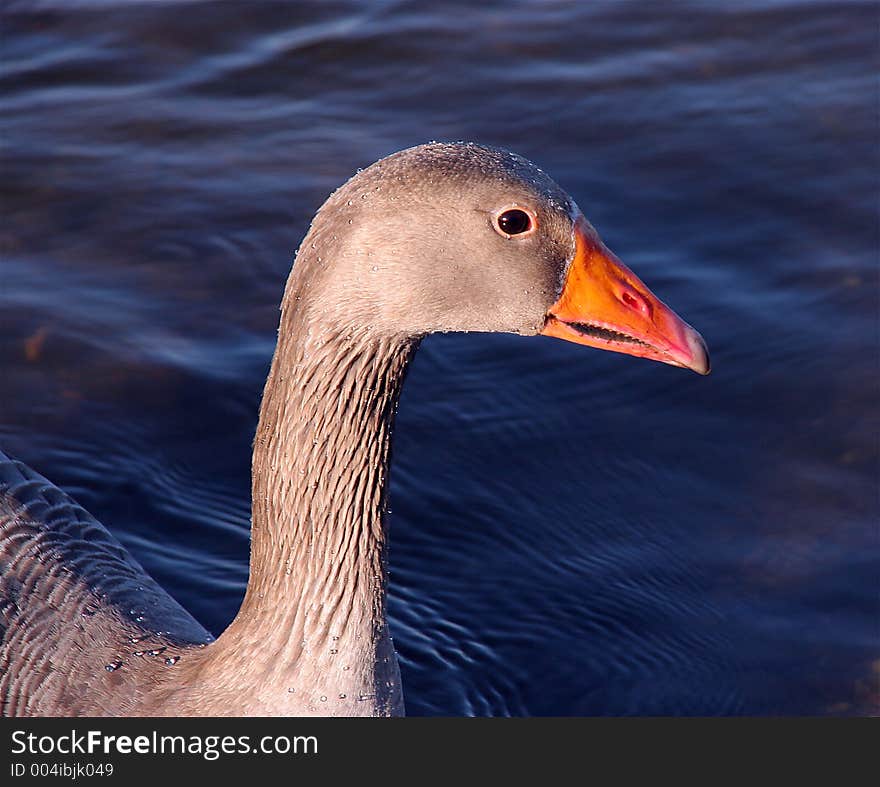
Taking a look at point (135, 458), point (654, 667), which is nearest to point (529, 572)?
point (654, 667)

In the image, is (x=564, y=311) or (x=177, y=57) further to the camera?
(x=177, y=57)

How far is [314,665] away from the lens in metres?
4.91

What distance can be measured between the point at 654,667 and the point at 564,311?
100 inches

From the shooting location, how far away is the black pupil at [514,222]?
15.1ft

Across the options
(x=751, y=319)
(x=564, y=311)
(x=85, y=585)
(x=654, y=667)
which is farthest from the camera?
(x=751, y=319)

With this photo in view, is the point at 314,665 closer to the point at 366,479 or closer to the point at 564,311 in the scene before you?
the point at 366,479

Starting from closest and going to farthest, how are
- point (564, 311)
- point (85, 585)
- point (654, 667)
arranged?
point (564, 311) → point (85, 585) → point (654, 667)

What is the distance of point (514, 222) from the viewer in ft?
15.3

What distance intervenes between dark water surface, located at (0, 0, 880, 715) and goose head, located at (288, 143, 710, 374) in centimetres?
222

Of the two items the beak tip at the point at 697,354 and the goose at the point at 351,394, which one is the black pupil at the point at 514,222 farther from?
the beak tip at the point at 697,354

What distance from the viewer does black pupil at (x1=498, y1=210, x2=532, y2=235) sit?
182 inches

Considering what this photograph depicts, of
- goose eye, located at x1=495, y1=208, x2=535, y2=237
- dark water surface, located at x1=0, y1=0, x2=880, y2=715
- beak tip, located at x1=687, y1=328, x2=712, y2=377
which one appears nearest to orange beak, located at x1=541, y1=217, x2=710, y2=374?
beak tip, located at x1=687, y1=328, x2=712, y2=377

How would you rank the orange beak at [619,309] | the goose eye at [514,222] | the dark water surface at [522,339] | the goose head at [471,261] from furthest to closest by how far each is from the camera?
the dark water surface at [522,339] → the orange beak at [619,309] → the goose eye at [514,222] → the goose head at [471,261]

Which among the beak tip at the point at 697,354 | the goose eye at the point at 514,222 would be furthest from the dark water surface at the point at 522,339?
the goose eye at the point at 514,222
